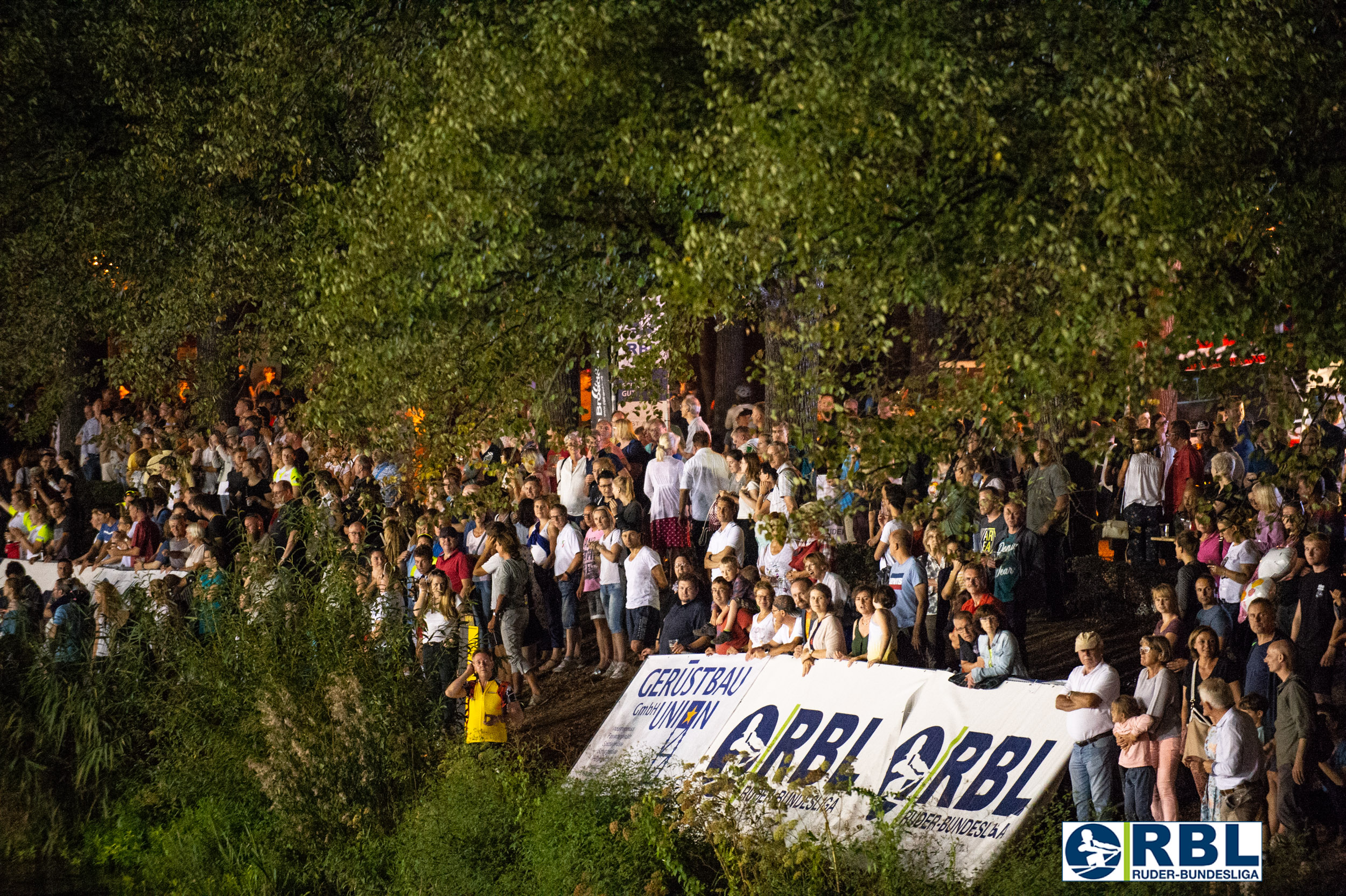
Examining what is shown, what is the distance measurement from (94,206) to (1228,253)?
13.7 m

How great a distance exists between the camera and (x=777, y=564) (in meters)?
13.0

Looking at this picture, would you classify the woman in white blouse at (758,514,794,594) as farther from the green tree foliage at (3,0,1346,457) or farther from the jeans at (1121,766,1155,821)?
the jeans at (1121,766,1155,821)

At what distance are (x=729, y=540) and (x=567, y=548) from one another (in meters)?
2.06

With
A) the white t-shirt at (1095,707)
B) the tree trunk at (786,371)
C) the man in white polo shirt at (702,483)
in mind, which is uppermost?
the tree trunk at (786,371)

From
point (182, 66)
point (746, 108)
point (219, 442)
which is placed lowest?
point (219, 442)

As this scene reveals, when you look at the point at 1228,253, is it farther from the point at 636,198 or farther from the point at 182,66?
the point at 182,66

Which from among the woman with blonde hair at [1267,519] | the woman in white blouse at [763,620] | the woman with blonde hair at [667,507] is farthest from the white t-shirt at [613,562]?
the woman with blonde hair at [1267,519]

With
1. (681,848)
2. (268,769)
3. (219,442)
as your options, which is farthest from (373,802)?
(219,442)

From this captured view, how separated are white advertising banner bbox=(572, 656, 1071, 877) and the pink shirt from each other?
341mm

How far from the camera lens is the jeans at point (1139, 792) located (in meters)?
8.83

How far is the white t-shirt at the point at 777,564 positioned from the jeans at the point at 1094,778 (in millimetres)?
4123

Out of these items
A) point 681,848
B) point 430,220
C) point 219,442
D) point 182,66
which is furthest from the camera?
point 219,442

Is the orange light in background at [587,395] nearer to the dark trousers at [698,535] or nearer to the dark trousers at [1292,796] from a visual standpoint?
the dark trousers at [698,535]

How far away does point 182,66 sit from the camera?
1623 centimetres
